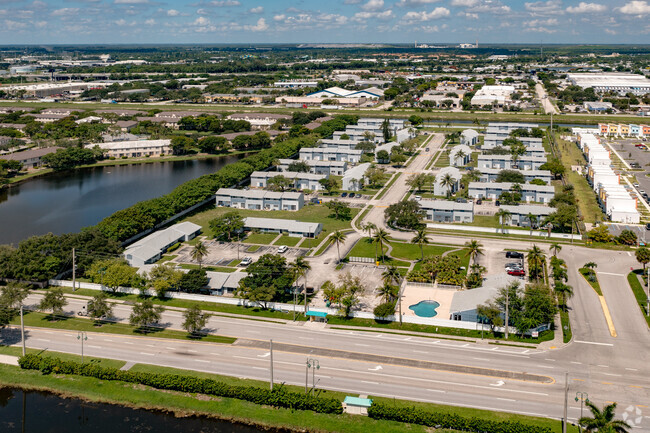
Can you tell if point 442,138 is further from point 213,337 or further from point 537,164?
point 213,337

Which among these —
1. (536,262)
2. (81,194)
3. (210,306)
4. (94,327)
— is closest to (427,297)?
(536,262)

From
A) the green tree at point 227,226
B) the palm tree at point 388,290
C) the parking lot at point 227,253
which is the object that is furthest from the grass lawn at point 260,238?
the palm tree at point 388,290

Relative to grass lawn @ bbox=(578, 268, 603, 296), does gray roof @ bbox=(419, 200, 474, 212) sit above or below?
above

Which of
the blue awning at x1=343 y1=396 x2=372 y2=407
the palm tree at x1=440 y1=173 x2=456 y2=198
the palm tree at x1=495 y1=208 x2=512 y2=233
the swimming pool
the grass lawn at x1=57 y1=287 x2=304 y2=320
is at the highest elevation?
the palm tree at x1=440 y1=173 x2=456 y2=198

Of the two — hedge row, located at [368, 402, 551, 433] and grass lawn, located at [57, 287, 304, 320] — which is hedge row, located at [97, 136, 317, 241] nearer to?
grass lawn, located at [57, 287, 304, 320]

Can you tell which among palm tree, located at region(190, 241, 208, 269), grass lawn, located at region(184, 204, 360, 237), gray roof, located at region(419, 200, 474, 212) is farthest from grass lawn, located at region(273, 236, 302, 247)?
gray roof, located at region(419, 200, 474, 212)
